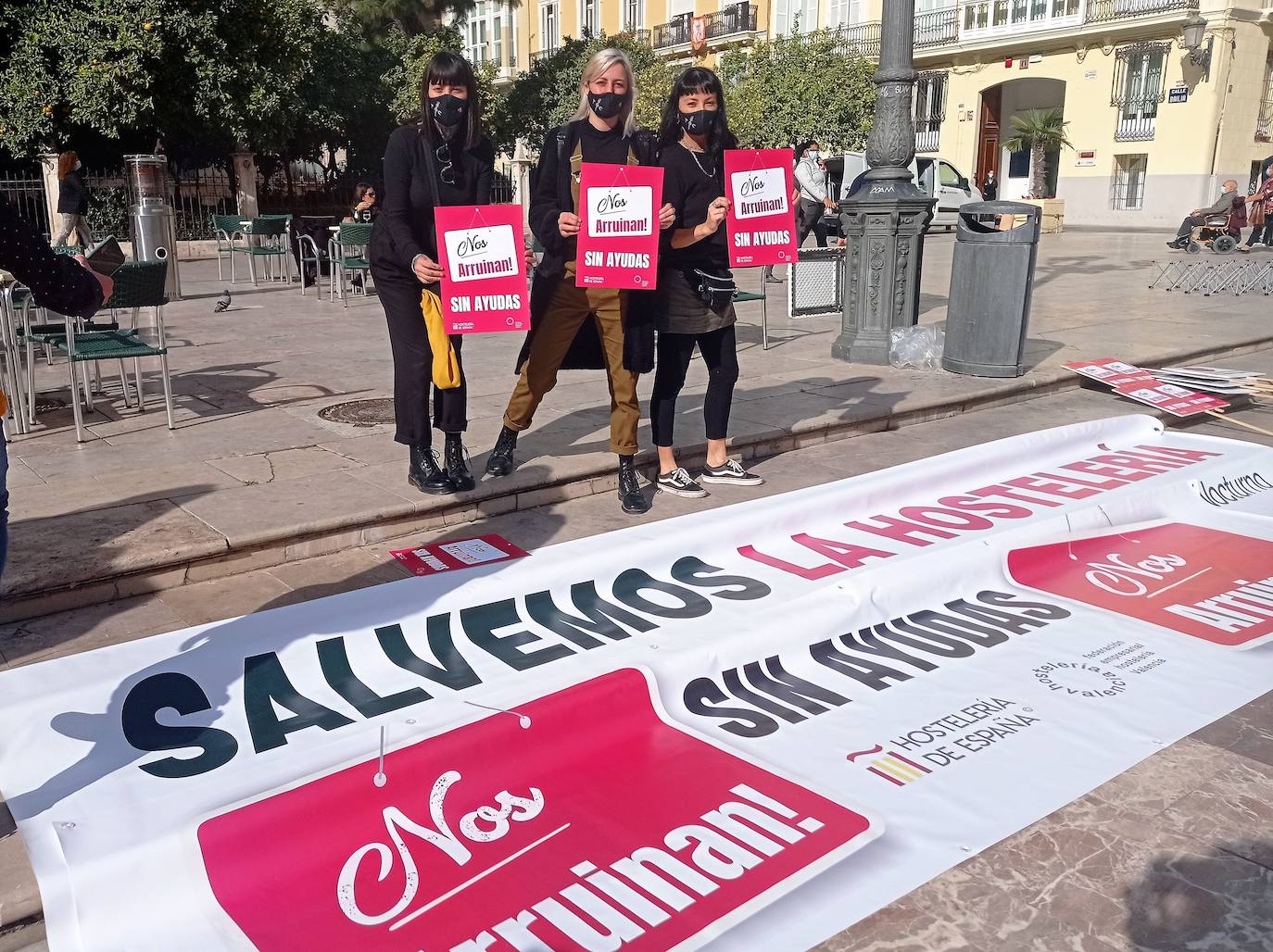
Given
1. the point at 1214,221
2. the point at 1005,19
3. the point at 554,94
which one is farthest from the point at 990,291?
the point at 1005,19

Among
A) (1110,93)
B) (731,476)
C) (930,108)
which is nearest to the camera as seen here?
(731,476)

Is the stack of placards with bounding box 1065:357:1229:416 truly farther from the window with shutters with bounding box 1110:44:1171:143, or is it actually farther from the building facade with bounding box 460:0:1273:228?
the window with shutters with bounding box 1110:44:1171:143

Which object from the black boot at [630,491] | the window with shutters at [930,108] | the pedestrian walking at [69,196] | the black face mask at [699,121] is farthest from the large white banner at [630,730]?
the window with shutters at [930,108]

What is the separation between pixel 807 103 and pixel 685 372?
26.4m

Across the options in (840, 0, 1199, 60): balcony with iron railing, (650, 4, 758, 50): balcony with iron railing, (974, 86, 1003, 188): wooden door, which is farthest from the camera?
(650, 4, 758, 50): balcony with iron railing

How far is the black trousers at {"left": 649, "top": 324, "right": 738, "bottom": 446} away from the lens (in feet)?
17.0

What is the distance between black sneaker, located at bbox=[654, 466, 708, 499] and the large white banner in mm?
687

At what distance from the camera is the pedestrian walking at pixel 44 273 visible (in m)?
2.44

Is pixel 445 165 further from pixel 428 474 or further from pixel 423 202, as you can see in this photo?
pixel 428 474

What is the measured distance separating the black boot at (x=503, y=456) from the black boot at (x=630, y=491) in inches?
22.3

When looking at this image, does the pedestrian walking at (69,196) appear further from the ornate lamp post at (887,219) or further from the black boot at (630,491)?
the black boot at (630,491)

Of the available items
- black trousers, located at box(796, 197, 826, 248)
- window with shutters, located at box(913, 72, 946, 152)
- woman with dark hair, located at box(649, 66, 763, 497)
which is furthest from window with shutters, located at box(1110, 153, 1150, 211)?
woman with dark hair, located at box(649, 66, 763, 497)

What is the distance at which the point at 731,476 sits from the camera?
5.59m

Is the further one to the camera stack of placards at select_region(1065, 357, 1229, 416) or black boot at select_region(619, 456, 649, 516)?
stack of placards at select_region(1065, 357, 1229, 416)
